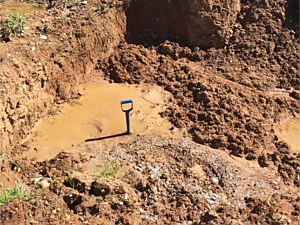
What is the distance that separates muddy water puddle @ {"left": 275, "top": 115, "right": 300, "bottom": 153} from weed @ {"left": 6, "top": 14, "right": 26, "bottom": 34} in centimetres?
443

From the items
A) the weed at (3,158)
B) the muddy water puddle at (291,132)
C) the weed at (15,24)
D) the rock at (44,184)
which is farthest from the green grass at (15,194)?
the muddy water puddle at (291,132)

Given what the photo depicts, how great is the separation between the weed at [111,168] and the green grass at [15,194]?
1134 millimetres

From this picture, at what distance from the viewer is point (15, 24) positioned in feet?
27.3

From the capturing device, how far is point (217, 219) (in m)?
6.33

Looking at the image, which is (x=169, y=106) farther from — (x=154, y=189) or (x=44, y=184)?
(x=44, y=184)

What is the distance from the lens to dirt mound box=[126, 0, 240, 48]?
9289mm

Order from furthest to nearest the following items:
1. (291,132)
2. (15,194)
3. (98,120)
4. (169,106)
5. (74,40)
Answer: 1. (74,40)
2. (169,106)
3. (291,132)
4. (98,120)
5. (15,194)

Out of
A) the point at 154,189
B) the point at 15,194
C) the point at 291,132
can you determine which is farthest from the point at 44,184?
the point at 291,132

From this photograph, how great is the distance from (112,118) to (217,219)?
2649 mm

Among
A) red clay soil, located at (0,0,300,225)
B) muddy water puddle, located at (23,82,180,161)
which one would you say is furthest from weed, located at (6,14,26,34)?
muddy water puddle, located at (23,82,180,161)

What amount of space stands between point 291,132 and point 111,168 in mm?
3082

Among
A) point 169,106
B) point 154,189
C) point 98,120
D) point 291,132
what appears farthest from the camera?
point 169,106

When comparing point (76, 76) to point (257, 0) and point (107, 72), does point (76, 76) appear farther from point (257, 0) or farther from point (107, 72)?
point (257, 0)

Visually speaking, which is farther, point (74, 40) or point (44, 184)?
point (74, 40)
